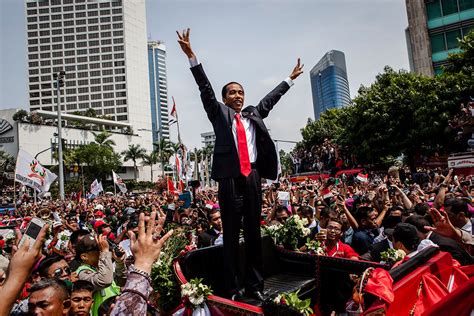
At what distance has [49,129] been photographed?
64.6 m

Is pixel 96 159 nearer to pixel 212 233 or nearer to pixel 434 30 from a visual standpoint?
pixel 434 30

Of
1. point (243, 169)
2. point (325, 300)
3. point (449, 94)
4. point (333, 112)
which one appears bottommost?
point (325, 300)

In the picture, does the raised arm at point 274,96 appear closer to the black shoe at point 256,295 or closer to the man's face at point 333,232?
the black shoe at point 256,295

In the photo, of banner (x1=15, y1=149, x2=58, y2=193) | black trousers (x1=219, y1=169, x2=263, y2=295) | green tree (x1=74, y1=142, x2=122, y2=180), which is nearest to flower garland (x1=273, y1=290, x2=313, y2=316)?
black trousers (x1=219, y1=169, x2=263, y2=295)

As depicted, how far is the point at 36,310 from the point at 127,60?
10459cm

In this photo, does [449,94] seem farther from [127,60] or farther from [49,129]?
[127,60]

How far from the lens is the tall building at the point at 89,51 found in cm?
9975

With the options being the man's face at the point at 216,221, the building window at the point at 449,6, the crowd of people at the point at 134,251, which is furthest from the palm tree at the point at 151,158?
the man's face at the point at 216,221

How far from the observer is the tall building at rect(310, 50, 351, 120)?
430 ft

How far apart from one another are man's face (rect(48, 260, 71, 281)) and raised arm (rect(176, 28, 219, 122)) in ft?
7.69

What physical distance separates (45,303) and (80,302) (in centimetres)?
68

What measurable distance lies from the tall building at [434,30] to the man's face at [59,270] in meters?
36.2

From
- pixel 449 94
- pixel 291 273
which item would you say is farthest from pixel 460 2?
pixel 291 273

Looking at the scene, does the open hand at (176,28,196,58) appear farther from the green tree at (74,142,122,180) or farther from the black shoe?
the green tree at (74,142,122,180)
